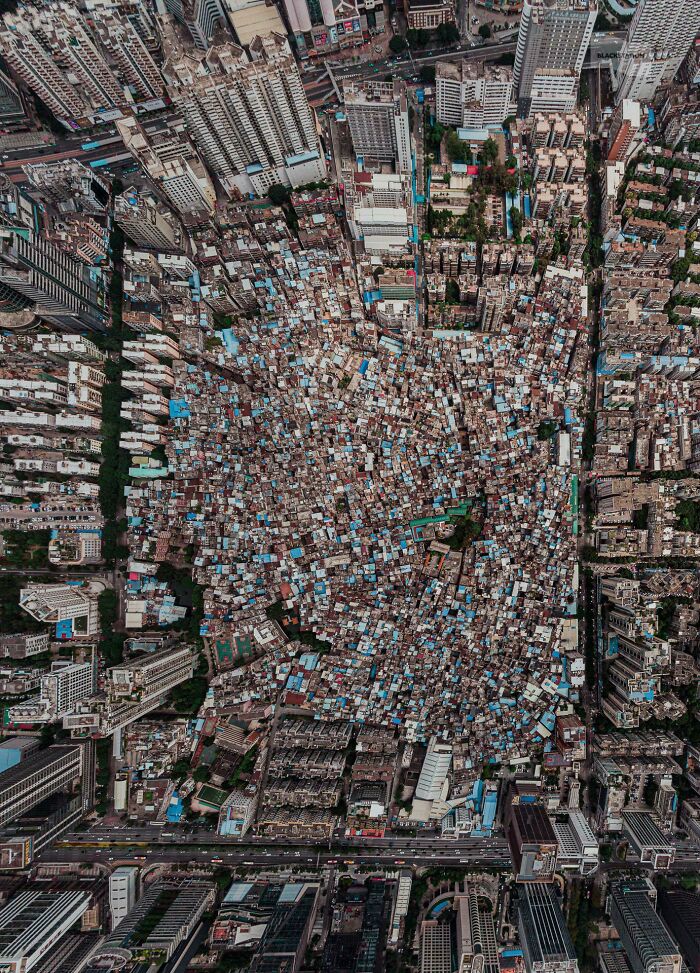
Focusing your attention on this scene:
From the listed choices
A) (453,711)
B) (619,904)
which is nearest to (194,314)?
(453,711)

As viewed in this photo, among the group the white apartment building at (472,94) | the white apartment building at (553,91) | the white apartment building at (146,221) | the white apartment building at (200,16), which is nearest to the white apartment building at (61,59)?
the white apartment building at (200,16)

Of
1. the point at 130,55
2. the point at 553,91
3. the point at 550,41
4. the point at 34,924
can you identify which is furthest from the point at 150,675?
the point at 550,41

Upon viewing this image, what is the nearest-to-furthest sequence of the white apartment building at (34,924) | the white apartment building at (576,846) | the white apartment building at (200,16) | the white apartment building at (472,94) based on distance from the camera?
the white apartment building at (34,924)
the white apartment building at (576,846)
the white apartment building at (472,94)
the white apartment building at (200,16)

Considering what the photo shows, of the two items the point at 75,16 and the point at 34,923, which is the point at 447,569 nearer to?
the point at 34,923

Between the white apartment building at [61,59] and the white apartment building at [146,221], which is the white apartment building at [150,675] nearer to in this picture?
the white apartment building at [146,221]

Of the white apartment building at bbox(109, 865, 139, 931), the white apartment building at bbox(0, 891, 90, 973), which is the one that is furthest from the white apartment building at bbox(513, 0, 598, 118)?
the white apartment building at bbox(0, 891, 90, 973)

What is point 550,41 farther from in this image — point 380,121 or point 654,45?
point 380,121
